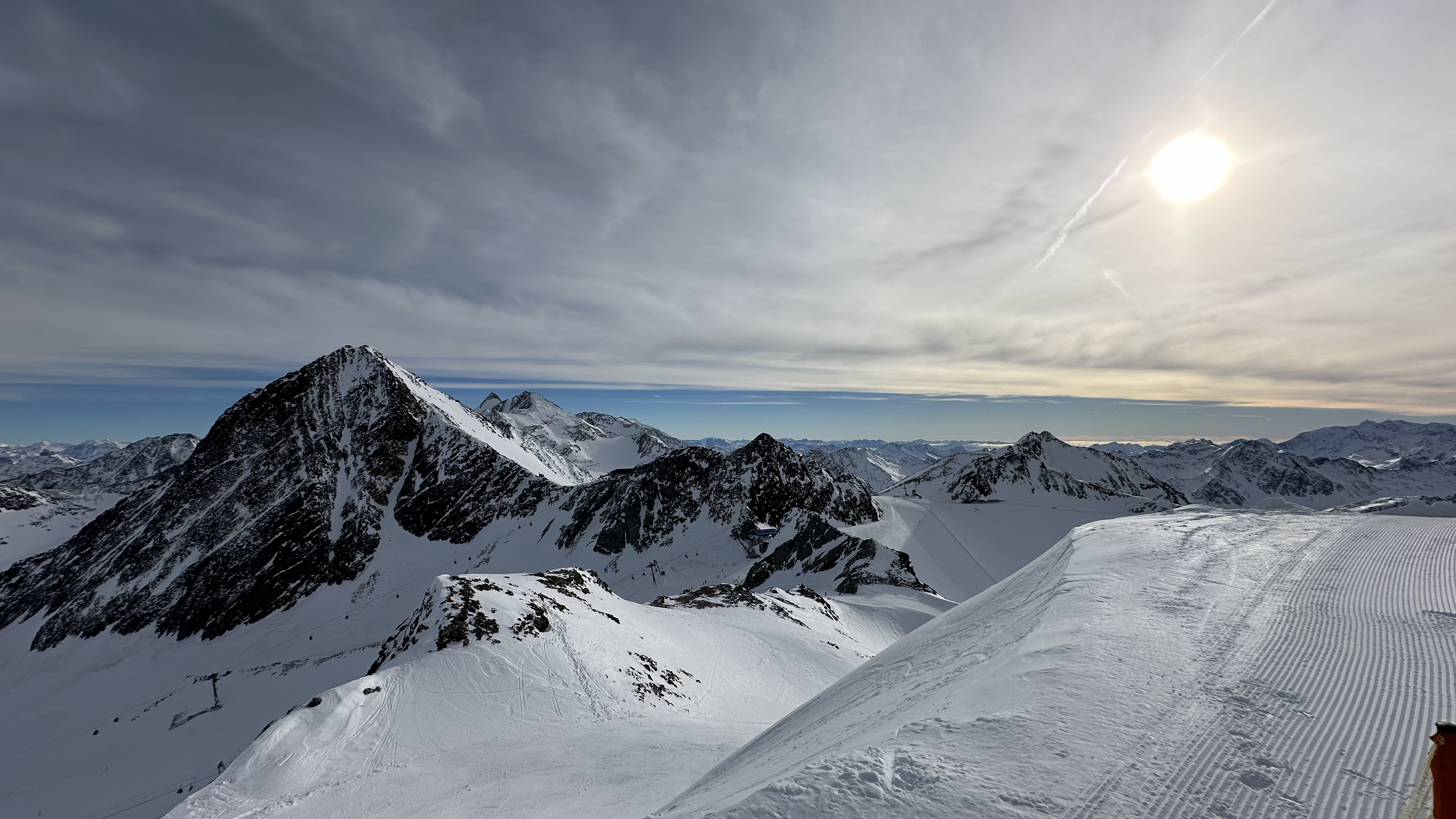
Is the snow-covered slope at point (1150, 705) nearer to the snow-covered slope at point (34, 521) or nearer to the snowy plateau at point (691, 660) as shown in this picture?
the snowy plateau at point (691, 660)

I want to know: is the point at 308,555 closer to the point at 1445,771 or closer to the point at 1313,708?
the point at 1313,708

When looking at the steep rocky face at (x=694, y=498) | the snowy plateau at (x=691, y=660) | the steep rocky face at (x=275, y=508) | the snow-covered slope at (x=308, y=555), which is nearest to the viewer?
the snowy plateau at (x=691, y=660)

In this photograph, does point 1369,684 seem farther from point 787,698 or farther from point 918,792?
point 787,698

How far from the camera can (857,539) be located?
70.2 metres

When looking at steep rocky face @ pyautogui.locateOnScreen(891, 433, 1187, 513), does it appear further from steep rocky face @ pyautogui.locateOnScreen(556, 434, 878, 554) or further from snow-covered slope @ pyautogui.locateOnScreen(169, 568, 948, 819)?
snow-covered slope @ pyautogui.locateOnScreen(169, 568, 948, 819)

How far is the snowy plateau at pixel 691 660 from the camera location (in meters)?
5.68

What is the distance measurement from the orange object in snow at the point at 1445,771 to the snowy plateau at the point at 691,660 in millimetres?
1215

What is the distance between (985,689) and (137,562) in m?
134

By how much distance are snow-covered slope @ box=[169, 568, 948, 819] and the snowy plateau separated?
174mm

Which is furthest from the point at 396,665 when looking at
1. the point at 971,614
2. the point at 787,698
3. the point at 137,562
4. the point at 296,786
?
the point at 137,562

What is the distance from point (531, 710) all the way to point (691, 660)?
1210cm

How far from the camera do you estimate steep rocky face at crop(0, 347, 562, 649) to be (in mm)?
81000

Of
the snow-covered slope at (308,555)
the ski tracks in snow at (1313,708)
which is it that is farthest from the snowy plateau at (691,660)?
the snow-covered slope at (308,555)

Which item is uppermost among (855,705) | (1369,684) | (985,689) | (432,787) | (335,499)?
(1369,684)
